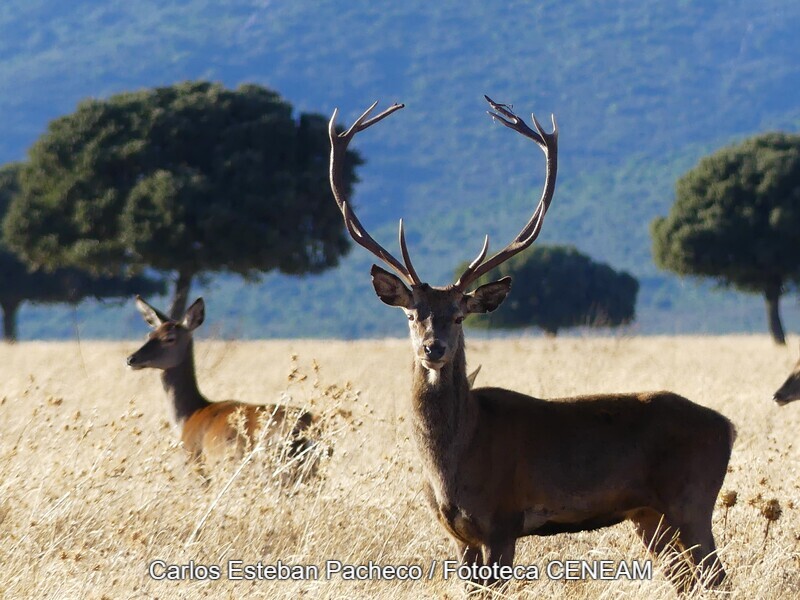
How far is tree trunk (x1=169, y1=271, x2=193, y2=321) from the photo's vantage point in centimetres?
2803

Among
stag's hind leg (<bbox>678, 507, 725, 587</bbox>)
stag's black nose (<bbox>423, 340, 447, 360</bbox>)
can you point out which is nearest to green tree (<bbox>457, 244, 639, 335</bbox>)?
stag's hind leg (<bbox>678, 507, 725, 587</bbox>)

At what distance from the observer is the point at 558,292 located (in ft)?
230

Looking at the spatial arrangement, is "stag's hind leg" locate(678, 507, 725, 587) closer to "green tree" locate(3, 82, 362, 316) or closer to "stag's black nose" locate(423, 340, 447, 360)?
"stag's black nose" locate(423, 340, 447, 360)

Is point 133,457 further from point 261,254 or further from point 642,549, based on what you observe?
point 261,254

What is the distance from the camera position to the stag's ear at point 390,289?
6449 millimetres

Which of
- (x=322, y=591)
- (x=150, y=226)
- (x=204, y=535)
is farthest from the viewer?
(x=150, y=226)

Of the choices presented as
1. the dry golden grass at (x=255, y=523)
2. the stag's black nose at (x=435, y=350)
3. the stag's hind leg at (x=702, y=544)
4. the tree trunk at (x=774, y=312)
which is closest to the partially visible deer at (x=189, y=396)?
the dry golden grass at (x=255, y=523)

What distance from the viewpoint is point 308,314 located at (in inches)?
7667

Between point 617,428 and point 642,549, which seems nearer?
point 617,428

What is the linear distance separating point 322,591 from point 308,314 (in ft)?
621

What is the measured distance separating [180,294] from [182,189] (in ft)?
9.82

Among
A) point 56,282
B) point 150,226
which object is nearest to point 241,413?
point 150,226

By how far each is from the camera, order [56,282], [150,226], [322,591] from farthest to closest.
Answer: [56,282], [150,226], [322,591]

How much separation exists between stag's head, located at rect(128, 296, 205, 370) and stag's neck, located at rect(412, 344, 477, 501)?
5010 millimetres
